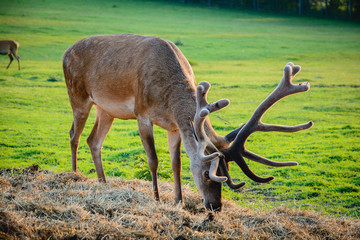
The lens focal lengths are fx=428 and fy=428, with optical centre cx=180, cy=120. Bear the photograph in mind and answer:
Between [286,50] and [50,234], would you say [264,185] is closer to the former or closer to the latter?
[50,234]

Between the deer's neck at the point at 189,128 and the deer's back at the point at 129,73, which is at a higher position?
the deer's back at the point at 129,73

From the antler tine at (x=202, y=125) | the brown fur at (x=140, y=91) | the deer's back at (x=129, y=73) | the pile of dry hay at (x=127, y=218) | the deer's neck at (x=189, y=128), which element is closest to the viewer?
the pile of dry hay at (x=127, y=218)

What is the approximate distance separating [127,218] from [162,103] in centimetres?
192

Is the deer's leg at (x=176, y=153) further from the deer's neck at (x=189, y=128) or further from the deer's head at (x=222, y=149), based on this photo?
the deer's head at (x=222, y=149)

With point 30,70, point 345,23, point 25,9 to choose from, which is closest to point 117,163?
point 30,70

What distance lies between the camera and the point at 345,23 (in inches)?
2222

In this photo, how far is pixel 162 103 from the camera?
21.5 feet

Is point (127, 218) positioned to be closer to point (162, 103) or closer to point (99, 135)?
point (162, 103)

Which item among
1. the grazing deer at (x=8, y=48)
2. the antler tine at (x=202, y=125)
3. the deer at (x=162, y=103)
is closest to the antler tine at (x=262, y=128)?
the deer at (x=162, y=103)

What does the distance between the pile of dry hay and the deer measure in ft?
1.34

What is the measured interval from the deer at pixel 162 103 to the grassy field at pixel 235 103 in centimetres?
137

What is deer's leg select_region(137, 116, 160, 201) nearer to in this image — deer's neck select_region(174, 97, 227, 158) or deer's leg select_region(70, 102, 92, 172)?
deer's neck select_region(174, 97, 227, 158)

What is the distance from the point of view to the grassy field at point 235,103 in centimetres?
850

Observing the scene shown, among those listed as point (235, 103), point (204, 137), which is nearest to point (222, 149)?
point (204, 137)
